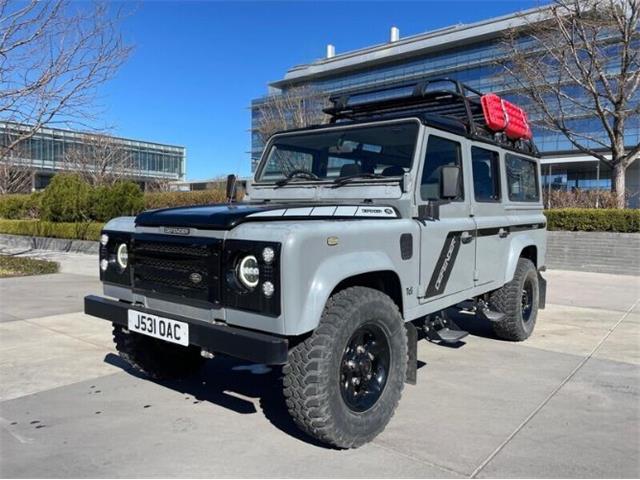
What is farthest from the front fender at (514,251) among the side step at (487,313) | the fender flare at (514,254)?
the side step at (487,313)

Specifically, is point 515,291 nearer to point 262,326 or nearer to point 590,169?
point 262,326

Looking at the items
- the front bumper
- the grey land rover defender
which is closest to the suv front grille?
the grey land rover defender

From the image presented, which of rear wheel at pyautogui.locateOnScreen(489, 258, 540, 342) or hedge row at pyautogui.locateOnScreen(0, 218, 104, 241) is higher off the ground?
hedge row at pyautogui.locateOnScreen(0, 218, 104, 241)

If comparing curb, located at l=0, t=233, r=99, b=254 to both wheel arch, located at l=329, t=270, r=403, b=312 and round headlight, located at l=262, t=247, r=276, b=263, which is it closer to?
wheel arch, located at l=329, t=270, r=403, b=312

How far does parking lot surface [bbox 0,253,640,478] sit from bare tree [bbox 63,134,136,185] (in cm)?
2908

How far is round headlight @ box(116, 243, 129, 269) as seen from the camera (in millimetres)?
3752

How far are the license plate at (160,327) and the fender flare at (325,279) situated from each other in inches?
31.3

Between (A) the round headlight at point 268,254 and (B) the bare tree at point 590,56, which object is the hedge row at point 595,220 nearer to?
(B) the bare tree at point 590,56

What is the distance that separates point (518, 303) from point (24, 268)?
10531mm

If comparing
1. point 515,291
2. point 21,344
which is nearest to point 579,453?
point 515,291

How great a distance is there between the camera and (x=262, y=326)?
111 inches

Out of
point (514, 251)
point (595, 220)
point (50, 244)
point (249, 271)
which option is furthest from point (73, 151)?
point (249, 271)

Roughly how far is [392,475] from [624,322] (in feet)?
17.9

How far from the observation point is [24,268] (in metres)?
11.5
